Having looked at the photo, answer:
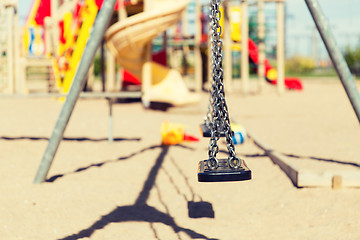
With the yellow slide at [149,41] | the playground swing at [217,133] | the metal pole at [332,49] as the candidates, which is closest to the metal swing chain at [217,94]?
the playground swing at [217,133]

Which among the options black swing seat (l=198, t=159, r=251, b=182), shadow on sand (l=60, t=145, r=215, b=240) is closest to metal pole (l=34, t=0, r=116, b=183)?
shadow on sand (l=60, t=145, r=215, b=240)

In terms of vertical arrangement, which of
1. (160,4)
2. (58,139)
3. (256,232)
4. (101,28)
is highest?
(160,4)

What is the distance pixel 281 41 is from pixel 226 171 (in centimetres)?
1148

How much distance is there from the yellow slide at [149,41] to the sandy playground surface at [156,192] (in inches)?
113

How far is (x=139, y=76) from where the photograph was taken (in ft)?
33.3

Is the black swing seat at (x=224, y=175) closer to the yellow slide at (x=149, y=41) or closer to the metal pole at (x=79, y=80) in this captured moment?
the metal pole at (x=79, y=80)

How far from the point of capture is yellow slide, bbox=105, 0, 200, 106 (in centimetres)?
854

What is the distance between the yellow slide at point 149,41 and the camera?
8539 mm

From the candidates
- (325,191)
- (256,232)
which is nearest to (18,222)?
(256,232)

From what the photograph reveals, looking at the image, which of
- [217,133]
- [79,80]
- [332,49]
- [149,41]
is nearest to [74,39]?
[149,41]

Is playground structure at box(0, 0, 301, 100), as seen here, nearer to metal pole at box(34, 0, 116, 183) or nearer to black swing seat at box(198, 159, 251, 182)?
metal pole at box(34, 0, 116, 183)

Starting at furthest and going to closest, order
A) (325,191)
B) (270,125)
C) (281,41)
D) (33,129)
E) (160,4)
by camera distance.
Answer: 1. (281,41)
2. (160,4)
3. (270,125)
4. (33,129)
5. (325,191)

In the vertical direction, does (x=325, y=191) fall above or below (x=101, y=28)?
below

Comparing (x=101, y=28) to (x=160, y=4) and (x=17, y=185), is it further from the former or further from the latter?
(x=160, y=4)
